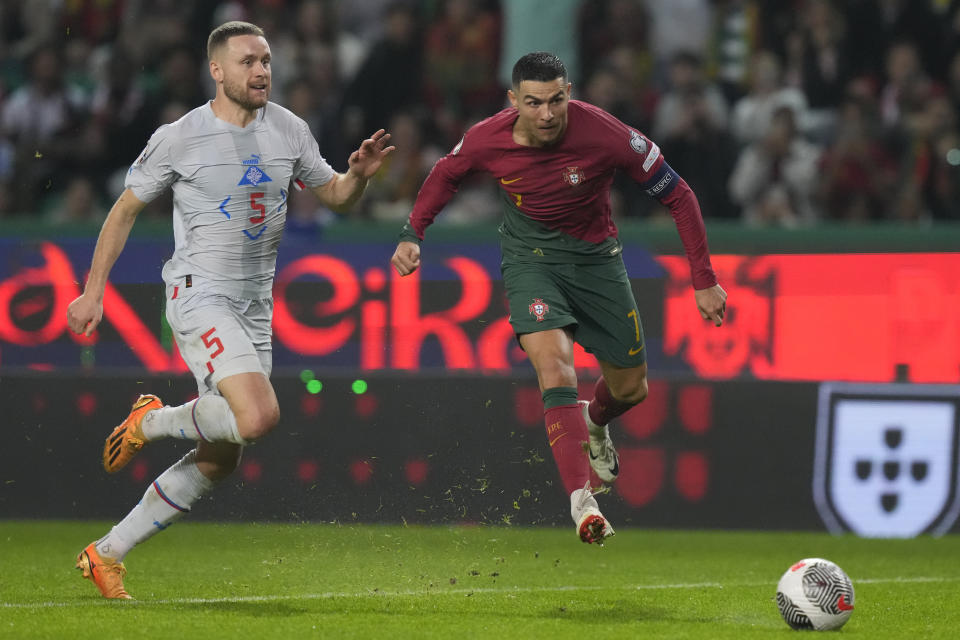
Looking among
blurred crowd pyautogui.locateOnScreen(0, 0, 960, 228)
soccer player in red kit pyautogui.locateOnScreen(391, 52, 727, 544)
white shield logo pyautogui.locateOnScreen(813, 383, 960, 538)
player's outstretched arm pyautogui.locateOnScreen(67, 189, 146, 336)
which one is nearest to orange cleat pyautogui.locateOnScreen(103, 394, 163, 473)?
player's outstretched arm pyautogui.locateOnScreen(67, 189, 146, 336)

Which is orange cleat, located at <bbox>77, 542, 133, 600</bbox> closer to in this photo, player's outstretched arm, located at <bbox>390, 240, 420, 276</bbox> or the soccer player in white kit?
the soccer player in white kit

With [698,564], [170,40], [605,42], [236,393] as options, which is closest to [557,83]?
[236,393]

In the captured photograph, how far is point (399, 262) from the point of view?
661 cm

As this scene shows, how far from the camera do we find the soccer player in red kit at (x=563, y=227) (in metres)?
6.55

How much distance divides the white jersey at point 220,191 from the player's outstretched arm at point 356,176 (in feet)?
0.88

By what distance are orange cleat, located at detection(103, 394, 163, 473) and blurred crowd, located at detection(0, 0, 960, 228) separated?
431cm

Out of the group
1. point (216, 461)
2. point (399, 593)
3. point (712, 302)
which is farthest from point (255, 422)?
point (712, 302)

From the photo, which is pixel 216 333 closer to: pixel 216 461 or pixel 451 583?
pixel 216 461

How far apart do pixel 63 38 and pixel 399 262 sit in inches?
304

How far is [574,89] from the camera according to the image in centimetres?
1265

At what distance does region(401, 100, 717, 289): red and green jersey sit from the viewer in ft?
22.1

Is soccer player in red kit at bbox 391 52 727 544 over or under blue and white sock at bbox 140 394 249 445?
over

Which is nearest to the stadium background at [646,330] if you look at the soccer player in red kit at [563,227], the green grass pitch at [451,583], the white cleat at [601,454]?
the green grass pitch at [451,583]

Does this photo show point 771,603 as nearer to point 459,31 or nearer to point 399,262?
point 399,262
